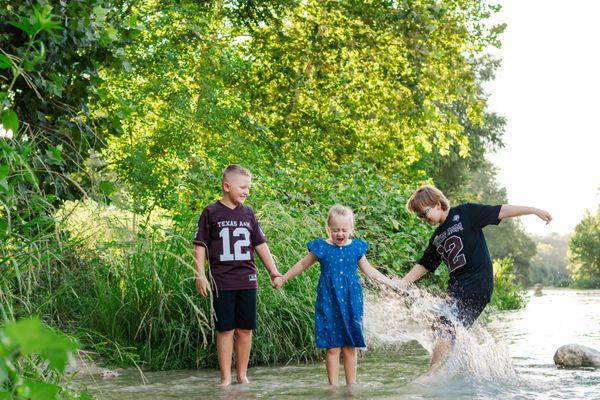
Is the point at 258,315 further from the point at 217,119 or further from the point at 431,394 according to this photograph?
the point at 217,119

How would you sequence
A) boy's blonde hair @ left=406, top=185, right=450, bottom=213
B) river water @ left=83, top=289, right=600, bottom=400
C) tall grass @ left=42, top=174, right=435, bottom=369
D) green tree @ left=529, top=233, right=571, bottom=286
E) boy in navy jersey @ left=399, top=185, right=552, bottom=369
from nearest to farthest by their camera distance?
river water @ left=83, top=289, right=600, bottom=400 → boy in navy jersey @ left=399, top=185, right=552, bottom=369 → boy's blonde hair @ left=406, top=185, right=450, bottom=213 → tall grass @ left=42, top=174, right=435, bottom=369 → green tree @ left=529, top=233, right=571, bottom=286

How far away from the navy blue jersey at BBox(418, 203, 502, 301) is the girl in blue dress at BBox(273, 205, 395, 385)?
667 mm

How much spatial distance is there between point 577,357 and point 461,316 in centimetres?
150

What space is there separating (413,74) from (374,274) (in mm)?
11323

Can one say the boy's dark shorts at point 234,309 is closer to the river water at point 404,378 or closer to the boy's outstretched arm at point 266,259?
the boy's outstretched arm at point 266,259

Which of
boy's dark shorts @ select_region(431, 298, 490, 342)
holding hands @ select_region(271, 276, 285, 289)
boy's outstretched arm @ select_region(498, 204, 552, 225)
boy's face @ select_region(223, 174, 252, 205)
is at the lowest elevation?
boy's dark shorts @ select_region(431, 298, 490, 342)

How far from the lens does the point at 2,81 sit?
238 inches

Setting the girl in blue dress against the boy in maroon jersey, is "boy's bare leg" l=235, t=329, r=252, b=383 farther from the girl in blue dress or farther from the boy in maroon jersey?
the girl in blue dress

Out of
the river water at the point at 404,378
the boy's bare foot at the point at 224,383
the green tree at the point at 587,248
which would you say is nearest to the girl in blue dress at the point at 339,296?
the river water at the point at 404,378

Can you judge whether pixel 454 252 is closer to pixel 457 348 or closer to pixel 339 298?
pixel 457 348

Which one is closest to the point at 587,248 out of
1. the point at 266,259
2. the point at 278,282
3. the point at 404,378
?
the point at 404,378

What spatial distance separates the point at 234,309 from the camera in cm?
618

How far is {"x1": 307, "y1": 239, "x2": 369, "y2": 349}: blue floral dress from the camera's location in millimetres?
5848

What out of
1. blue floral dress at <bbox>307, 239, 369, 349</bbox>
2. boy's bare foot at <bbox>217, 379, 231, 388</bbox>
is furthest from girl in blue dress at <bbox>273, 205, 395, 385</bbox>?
boy's bare foot at <bbox>217, 379, 231, 388</bbox>
